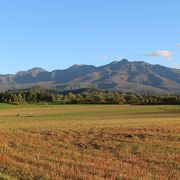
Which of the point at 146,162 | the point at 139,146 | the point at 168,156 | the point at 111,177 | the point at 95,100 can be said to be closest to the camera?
the point at 111,177

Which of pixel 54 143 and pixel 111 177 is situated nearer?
pixel 111 177

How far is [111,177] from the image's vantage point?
50.1ft

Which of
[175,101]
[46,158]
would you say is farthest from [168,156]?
[175,101]

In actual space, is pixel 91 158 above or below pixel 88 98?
below

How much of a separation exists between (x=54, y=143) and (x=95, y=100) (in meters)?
136

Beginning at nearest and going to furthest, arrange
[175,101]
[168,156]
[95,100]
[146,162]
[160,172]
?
[160,172]
[146,162]
[168,156]
[175,101]
[95,100]

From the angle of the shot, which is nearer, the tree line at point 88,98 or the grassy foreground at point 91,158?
the grassy foreground at point 91,158

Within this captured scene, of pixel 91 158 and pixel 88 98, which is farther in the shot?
pixel 88 98

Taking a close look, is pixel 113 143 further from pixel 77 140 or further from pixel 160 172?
pixel 160 172

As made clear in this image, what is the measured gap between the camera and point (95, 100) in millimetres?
162250

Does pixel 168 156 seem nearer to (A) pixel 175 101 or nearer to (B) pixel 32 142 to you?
(B) pixel 32 142

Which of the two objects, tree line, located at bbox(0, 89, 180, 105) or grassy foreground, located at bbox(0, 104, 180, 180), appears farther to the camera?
tree line, located at bbox(0, 89, 180, 105)

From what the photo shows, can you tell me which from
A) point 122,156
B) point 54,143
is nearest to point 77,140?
point 54,143

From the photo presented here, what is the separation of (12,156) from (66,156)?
253 centimetres
